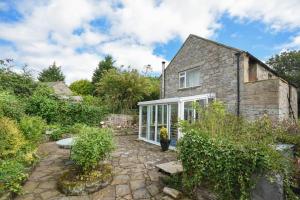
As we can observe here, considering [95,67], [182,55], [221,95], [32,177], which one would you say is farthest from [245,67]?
[95,67]

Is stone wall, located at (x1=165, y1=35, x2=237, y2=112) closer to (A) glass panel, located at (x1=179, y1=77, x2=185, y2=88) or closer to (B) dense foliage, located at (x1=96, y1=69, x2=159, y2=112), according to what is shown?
(A) glass panel, located at (x1=179, y1=77, x2=185, y2=88)

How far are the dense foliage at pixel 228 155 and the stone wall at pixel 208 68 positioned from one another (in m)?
6.50

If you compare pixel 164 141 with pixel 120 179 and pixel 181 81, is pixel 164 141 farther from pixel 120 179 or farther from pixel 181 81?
pixel 181 81

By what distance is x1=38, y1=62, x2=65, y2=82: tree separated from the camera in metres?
37.5

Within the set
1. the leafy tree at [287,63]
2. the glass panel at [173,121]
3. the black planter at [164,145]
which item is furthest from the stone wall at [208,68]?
the leafy tree at [287,63]

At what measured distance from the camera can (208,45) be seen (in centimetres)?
1249

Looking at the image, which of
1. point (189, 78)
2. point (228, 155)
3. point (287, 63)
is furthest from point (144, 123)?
Result: point (287, 63)

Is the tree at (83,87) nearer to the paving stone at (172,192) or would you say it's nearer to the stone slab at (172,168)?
the stone slab at (172,168)

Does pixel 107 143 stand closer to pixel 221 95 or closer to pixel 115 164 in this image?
pixel 115 164

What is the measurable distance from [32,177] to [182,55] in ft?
38.4

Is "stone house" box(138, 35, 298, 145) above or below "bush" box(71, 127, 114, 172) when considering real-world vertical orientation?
above

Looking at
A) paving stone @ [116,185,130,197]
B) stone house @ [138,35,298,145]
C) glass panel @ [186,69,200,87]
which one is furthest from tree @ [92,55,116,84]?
paving stone @ [116,185,130,197]

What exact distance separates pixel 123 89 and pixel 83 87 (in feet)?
57.6

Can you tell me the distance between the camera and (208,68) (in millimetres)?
12320
